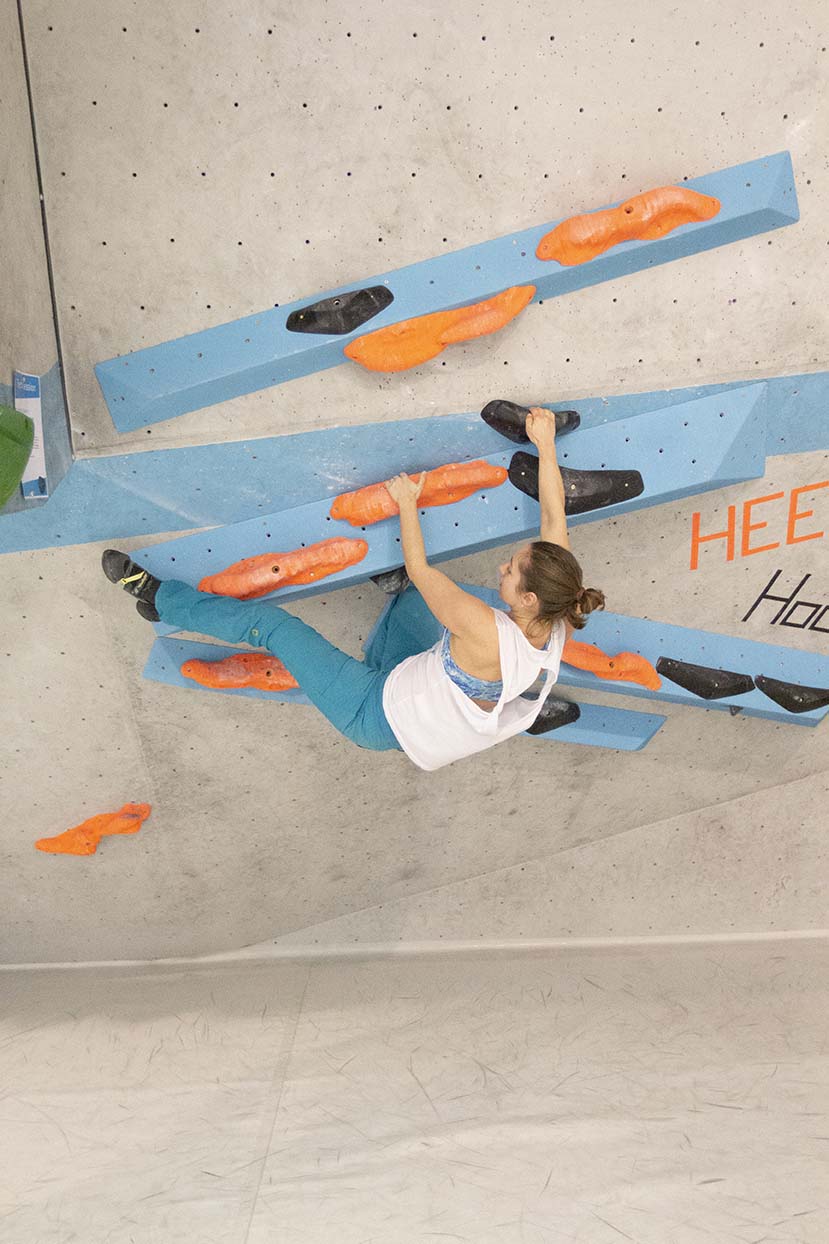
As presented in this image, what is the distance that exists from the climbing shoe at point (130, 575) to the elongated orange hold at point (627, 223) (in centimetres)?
115

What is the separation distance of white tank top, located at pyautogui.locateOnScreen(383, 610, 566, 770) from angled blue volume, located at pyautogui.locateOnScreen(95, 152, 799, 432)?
2.33 ft

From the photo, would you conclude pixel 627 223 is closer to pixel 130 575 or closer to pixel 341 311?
pixel 341 311

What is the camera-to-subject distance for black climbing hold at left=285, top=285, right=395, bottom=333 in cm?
203

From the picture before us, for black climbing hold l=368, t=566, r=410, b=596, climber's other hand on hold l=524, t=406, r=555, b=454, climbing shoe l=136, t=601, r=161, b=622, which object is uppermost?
climber's other hand on hold l=524, t=406, r=555, b=454

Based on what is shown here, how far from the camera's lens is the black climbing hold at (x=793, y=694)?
2.76m

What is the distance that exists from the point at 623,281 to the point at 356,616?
3.46 feet

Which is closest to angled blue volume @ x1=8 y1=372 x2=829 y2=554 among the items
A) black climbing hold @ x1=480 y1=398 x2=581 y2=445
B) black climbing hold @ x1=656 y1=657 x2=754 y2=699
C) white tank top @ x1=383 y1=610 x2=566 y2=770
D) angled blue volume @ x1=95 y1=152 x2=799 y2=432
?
black climbing hold @ x1=480 y1=398 x2=581 y2=445

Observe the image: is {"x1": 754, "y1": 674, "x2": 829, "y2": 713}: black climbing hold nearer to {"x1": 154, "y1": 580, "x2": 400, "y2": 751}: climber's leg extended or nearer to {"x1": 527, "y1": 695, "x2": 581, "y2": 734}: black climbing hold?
{"x1": 527, "y1": 695, "x2": 581, "y2": 734}: black climbing hold

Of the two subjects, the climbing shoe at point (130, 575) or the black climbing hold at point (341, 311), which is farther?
the climbing shoe at point (130, 575)

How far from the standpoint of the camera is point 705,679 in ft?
8.82

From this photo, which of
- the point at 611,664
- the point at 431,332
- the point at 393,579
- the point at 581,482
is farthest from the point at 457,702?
the point at 431,332

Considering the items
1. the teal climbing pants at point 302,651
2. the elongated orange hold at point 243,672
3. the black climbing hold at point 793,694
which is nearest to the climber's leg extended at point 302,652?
the teal climbing pants at point 302,651

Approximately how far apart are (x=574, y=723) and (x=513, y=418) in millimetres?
1041

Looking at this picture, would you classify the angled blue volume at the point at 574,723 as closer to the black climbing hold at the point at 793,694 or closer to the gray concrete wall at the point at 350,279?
the gray concrete wall at the point at 350,279
